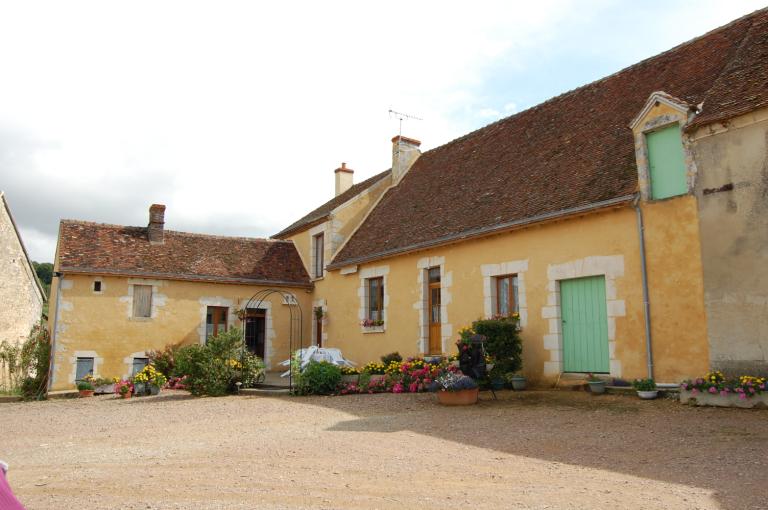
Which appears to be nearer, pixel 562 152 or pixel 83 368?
pixel 562 152

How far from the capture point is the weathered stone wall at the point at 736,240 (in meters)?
7.56

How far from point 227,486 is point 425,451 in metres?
2.02

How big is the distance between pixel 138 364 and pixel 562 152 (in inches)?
438

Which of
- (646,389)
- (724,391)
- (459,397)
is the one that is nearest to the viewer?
(724,391)

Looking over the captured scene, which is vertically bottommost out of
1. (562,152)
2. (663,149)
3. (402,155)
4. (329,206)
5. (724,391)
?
(724,391)

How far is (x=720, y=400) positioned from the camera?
24.5 feet

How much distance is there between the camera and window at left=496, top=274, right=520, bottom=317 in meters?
11.1

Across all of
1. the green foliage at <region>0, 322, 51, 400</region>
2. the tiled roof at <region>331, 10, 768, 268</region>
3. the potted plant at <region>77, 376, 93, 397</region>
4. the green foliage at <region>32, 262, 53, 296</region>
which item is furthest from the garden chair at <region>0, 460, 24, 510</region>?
the green foliage at <region>32, 262, 53, 296</region>

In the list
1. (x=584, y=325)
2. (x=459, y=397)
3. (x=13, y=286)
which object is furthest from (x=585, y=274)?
(x=13, y=286)

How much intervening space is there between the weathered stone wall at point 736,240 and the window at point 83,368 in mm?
13148

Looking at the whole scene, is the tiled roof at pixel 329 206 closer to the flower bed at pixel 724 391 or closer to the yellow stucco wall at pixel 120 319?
the yellow stucco wall at pixel 120 319

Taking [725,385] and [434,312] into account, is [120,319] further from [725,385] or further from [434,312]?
[725,385]

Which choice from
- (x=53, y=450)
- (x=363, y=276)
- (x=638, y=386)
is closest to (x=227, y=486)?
(x=53, y=450)

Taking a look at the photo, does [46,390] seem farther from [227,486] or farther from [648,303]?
[648,303]
